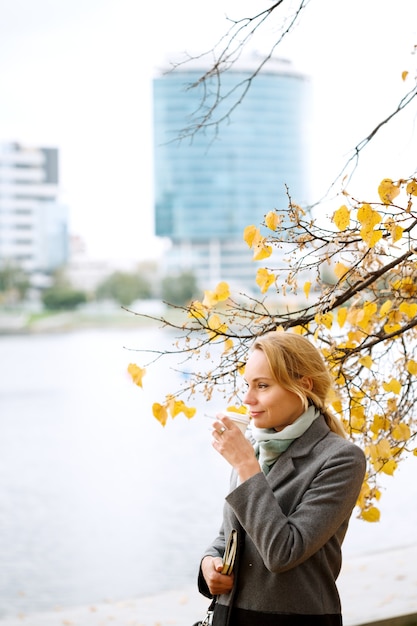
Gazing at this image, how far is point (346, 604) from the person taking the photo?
363 centimetres

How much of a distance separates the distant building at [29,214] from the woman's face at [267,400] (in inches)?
1307

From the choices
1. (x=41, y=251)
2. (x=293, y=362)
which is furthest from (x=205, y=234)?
(x=293, y=362)

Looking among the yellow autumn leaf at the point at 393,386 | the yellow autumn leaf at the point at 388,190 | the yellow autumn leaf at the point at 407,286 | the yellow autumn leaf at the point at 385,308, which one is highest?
the yellow autumn leaf at the point at 388,190

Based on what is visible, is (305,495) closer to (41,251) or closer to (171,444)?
(171,444)

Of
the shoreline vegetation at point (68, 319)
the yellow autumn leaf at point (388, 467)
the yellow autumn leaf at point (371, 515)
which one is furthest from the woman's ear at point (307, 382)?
the shoreline vegetation at point (68, 319)

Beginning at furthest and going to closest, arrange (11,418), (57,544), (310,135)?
(310,135), (11,418), (57,544)

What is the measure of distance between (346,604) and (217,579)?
95.3 inches

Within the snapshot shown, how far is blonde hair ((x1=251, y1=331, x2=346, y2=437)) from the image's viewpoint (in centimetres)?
141

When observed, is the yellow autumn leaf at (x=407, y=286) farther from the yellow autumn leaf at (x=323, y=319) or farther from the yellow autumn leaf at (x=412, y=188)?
the yellow autumn leaf at (x=412, y=188)

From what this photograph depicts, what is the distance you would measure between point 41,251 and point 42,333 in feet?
10.6

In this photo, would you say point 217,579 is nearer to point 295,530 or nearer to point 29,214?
point 295,530

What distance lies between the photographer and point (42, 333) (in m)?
34.2

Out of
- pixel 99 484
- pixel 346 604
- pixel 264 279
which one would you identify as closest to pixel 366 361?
pixel 264 279

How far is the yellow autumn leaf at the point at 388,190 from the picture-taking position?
181cm
